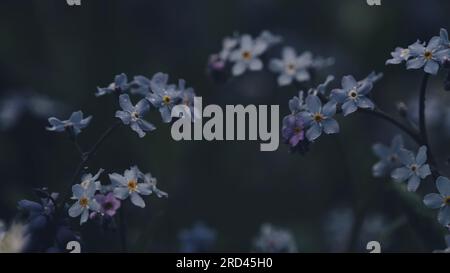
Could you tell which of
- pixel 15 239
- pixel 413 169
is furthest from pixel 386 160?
pixel 15 239

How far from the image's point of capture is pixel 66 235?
326cm

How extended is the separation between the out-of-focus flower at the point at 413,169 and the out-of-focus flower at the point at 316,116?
0.29 m

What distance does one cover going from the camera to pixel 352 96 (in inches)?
131

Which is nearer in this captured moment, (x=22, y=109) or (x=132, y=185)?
(x=132, y=185)

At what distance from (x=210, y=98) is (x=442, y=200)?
6.97 feet

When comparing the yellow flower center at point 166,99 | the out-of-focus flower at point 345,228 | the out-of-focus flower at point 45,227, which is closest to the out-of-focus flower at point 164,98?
the yellow flower center at point 166,99

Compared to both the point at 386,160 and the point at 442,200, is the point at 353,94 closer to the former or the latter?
the point at 442,200

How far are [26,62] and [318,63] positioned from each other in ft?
6.72

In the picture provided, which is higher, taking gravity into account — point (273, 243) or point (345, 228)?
point (345, 228)

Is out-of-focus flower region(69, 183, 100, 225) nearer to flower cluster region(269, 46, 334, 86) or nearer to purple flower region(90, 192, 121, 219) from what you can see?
purple flower region(90, 192, 121, 219)

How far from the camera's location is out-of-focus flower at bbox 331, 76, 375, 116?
331 centimetres

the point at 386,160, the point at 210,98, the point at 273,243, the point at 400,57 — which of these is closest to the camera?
the point at 400,57

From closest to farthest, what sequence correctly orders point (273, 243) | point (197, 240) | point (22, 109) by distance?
point (273, 243) < point (197, 240) < point (22, 109)
